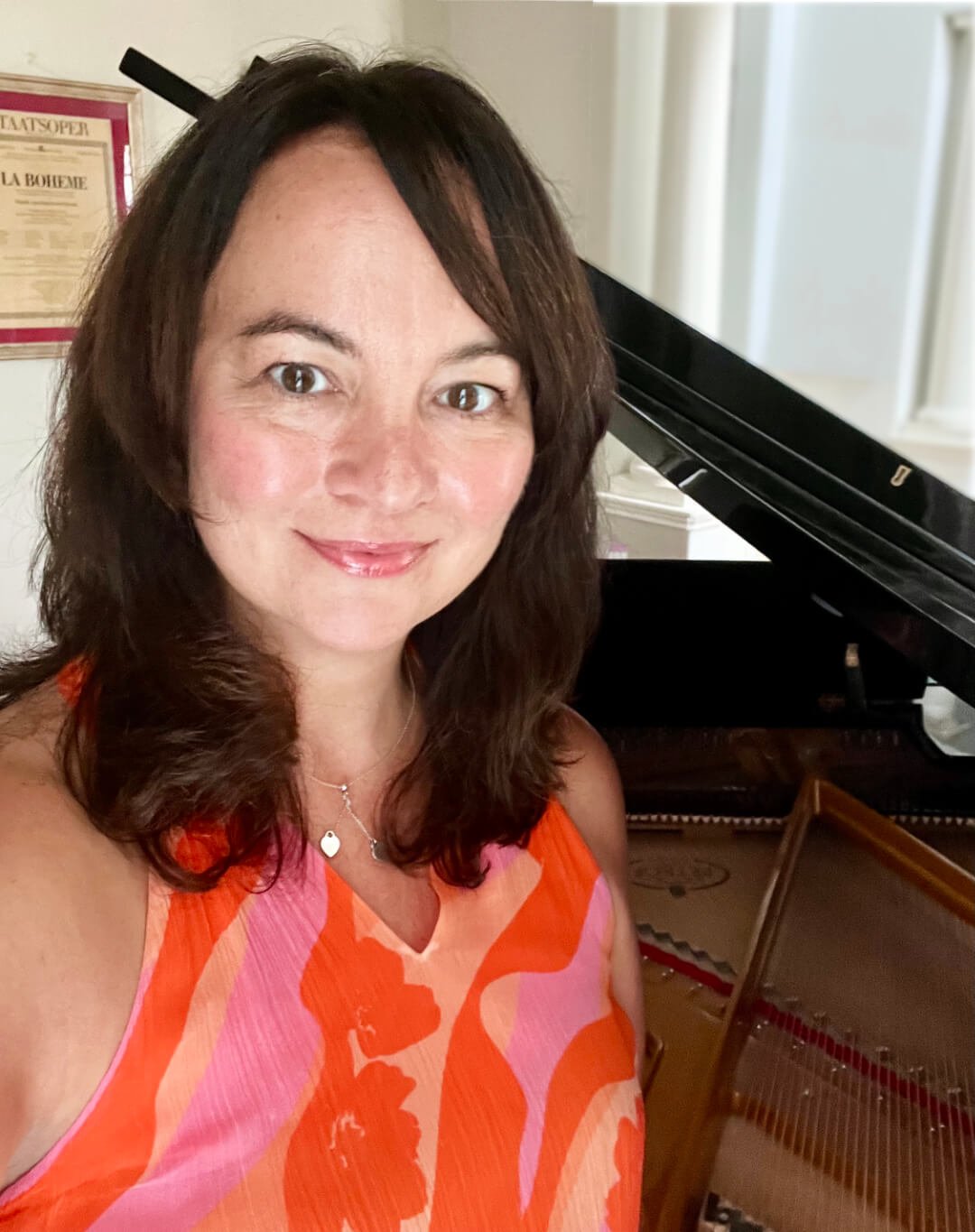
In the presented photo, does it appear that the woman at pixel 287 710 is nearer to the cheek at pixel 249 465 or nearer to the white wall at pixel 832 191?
the cheek at pixel 249 465

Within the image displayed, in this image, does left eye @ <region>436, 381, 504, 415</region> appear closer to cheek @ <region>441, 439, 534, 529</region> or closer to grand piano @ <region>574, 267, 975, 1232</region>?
cheek @ <region>441, 439, 534, 529</region>

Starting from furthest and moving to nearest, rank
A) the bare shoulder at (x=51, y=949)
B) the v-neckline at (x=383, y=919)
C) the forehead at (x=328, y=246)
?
the v-neckline at (x=383, y=919), the forehead at (x=328, y=246), the bare shoulder at (x=51, y=949)

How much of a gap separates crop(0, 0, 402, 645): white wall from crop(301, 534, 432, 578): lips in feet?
4.03

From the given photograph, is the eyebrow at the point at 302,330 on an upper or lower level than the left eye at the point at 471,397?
upper

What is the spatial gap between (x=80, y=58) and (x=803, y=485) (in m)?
1.68

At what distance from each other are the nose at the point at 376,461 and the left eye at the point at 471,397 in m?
0.05

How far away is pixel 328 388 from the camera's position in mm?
816

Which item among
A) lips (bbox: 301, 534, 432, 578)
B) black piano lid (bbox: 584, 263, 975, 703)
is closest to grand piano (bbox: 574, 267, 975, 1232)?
black piano lid (bbox: 584, 263, 975, 703)

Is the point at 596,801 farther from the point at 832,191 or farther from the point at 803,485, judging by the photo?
the point at 832,191

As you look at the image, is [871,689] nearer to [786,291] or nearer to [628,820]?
[628,820]

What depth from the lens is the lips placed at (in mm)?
833

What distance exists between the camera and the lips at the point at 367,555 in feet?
2.73

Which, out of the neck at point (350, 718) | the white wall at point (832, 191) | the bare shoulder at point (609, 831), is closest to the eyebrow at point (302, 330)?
the neck at point (350, 718)

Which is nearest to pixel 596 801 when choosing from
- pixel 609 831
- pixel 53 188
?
pixel 609 831
